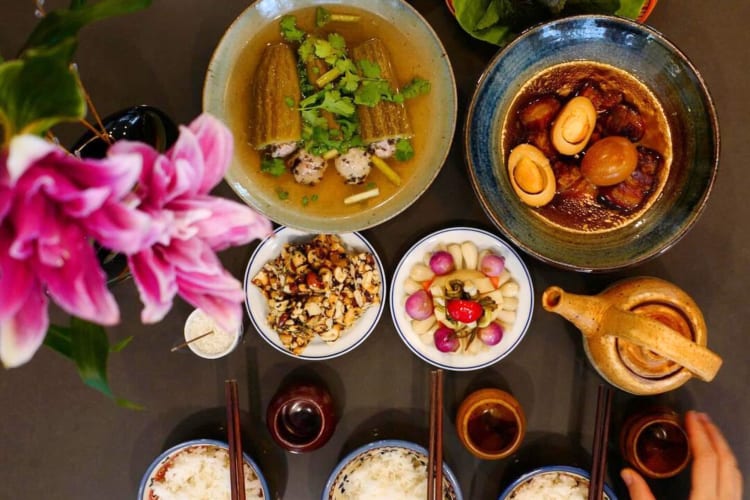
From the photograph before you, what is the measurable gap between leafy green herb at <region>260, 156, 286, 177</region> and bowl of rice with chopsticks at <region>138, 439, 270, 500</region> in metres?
0.70

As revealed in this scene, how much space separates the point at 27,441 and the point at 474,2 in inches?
62.5

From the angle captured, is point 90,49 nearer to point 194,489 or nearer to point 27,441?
point 27,441

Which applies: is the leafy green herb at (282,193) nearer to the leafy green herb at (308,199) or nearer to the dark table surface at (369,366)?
the leafy green herb at (308,199)

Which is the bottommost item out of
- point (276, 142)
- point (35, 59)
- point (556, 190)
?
point (556, 190)

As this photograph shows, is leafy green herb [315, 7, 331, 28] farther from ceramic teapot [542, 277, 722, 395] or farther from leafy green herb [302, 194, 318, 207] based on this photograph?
ceramic teapot [542, 277, 722, 395]

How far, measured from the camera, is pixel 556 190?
1.40 m

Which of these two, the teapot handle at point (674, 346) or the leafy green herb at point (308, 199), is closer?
the teapot handle at point (674, 346)

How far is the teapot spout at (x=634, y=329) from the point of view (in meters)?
1.00

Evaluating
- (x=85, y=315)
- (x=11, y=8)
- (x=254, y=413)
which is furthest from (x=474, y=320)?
(x=11, y=8)

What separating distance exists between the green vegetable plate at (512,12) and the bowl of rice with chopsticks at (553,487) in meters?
1.09

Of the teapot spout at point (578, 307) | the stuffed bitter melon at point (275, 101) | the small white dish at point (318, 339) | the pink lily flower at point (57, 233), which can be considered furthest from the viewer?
the small white dish at point (318, 339)

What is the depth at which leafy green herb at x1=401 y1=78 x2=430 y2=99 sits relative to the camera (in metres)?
1.38

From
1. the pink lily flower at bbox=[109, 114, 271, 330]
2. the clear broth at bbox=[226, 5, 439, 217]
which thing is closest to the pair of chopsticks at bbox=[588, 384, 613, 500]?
the clear broth at bbox=[226, 5, 439, 217]

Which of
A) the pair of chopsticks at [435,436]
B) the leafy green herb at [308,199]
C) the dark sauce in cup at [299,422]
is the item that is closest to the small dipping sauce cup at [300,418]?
the dark sauce in cup at [299,422]
